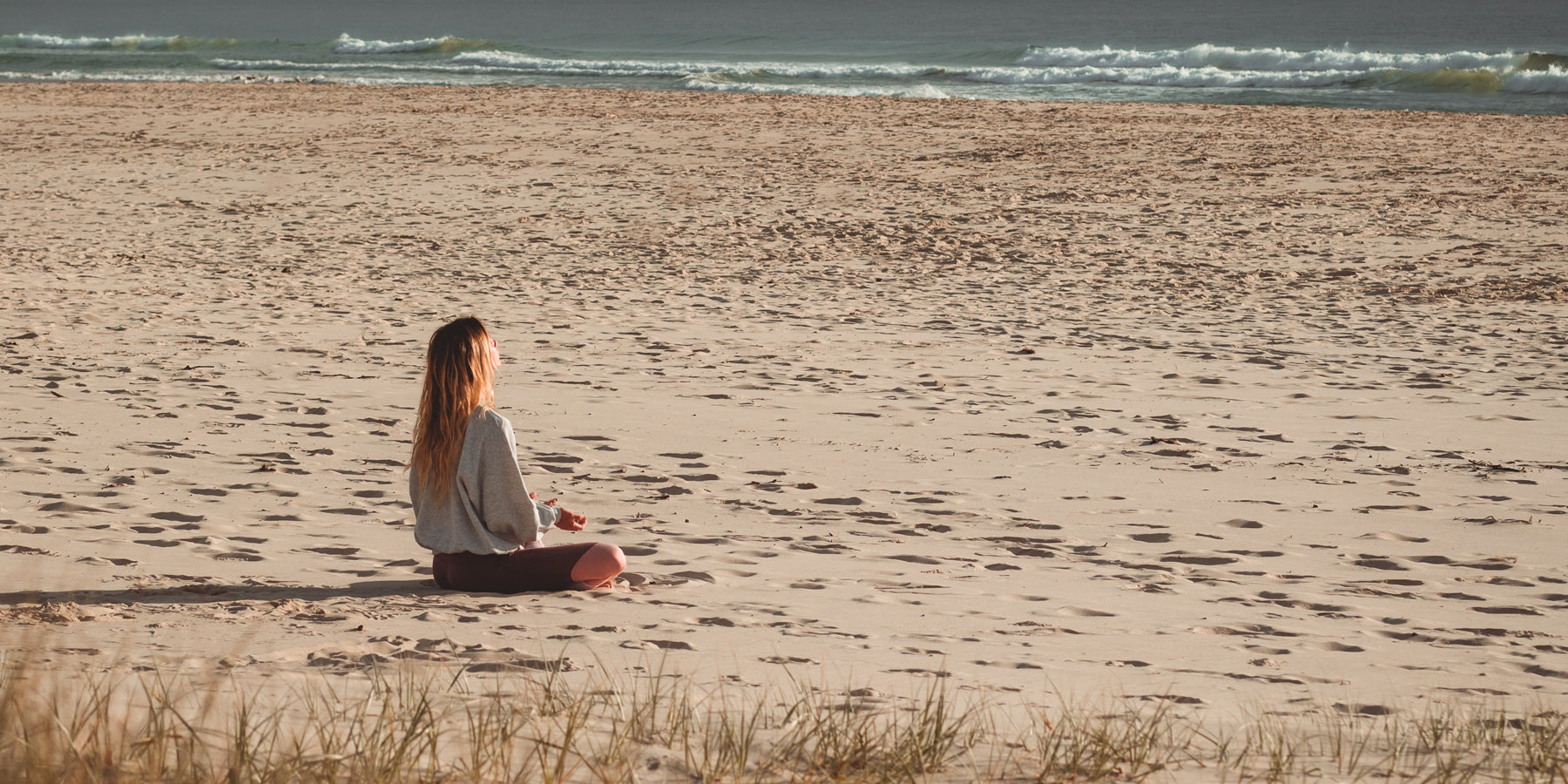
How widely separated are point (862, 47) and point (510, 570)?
5437 cm

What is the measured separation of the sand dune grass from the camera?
9.45 feet

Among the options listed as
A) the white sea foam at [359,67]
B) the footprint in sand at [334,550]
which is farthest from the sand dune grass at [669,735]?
the white sea foam at [359,67]

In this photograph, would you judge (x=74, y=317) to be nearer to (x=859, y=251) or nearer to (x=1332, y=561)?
(x=859, y=251)

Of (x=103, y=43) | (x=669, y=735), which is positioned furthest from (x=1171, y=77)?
(x=103, y=43)

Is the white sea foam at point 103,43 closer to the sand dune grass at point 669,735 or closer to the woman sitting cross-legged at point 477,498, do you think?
the woman sitting cross-legged at point 477,498

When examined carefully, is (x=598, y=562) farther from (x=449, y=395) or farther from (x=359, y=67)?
(x=359, y=67)

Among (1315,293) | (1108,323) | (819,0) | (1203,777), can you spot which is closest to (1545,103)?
(1315,293)

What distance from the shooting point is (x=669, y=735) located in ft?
10.7

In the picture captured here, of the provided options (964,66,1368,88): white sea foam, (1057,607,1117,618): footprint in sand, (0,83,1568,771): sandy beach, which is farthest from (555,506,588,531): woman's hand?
(964,66,1368,88): white sea foam

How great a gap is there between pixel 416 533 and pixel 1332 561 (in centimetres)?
320

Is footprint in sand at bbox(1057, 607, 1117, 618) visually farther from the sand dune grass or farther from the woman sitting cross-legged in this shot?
the woman sitting cross-legged

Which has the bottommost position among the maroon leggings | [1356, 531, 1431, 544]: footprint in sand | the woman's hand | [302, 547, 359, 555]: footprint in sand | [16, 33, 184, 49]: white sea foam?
[1356, 531, 1431, 544]: footprint in sand

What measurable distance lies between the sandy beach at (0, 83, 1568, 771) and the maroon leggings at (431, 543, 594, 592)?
65mm

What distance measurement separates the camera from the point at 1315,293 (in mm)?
10969
